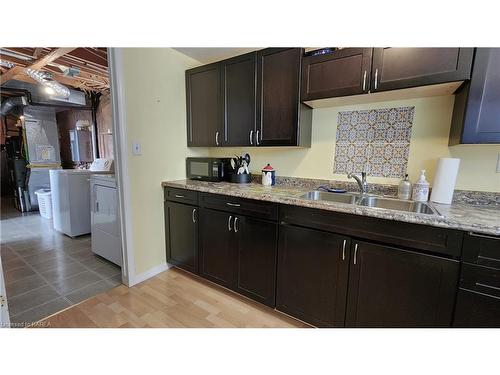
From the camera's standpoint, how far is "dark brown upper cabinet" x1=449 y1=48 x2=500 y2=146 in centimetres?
119

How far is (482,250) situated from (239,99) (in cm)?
190

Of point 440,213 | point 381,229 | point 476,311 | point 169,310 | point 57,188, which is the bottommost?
point 169,310

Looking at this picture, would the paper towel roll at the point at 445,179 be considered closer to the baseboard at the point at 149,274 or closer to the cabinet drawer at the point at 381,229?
the cabinet drawer at the point at 381,229

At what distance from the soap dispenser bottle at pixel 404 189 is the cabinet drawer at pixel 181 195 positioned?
1623 millimetres

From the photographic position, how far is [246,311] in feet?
5.84

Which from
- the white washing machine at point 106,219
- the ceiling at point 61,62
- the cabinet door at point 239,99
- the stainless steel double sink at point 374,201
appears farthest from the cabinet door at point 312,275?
the ceiling at point 61,62

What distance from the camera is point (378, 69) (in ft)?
4.75

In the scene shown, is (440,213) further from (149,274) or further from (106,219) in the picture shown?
(106,219)

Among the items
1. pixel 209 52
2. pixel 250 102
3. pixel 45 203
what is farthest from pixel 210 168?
pixel 45 203

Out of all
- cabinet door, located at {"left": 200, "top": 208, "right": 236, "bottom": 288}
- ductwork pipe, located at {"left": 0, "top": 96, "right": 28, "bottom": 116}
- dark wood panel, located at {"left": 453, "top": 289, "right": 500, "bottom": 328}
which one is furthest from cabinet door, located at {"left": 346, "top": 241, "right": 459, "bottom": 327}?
ductwork pipe, located at {"left": 0, "top": 96, "right": 28, "bottom": 116}

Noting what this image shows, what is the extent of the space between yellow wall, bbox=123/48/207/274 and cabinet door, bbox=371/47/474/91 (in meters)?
1.81

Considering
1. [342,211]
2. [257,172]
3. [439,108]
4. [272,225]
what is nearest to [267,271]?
[272,225]

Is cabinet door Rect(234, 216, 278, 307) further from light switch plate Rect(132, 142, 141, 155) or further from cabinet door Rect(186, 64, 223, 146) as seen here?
light switch plate Rect(132, 142, 141, 155)

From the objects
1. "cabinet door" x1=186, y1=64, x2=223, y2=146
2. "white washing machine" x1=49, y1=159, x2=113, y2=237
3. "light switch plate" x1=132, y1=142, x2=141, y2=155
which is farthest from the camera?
"white washing machine" x1=49, y1=159, x2=113, y2=237
